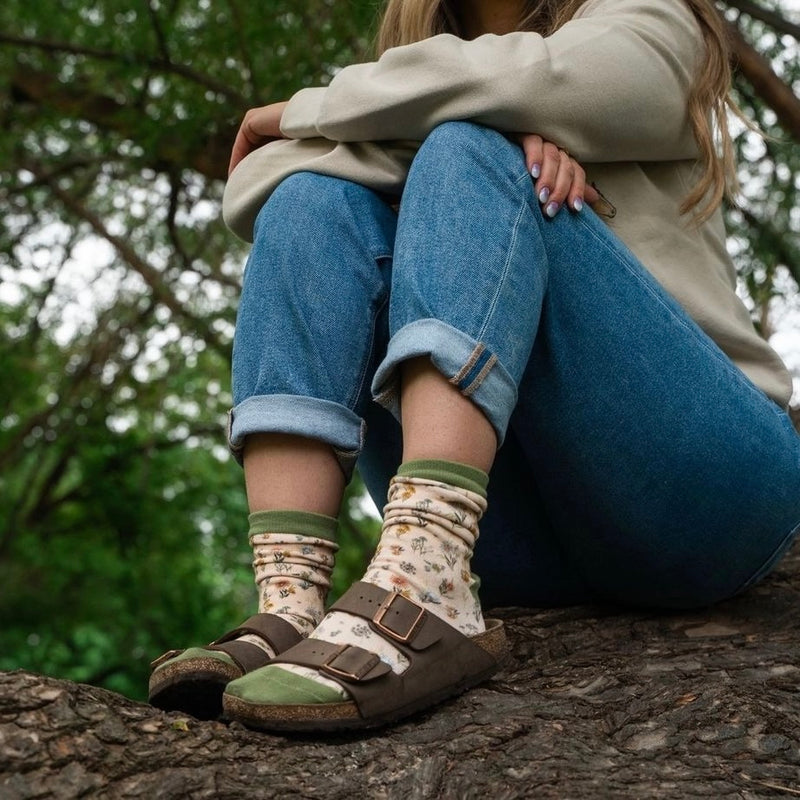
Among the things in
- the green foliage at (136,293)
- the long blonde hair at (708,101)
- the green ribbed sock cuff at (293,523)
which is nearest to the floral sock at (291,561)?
the green ribbed sock cuff at (293,523)

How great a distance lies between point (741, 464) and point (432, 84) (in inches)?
22.3

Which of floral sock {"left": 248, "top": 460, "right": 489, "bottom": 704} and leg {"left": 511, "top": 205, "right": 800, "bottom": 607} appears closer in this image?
floral sock {"left": 248, "top": 460, "right": 489, "bottom": 704}

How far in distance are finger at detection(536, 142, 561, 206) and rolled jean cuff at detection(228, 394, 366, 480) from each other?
0.32 m

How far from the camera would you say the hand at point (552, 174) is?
4.28 feet

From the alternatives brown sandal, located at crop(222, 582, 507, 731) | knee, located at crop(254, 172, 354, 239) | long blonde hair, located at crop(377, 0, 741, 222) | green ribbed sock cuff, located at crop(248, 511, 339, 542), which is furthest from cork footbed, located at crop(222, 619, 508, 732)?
long blonde hair, located at crop(377, 0, 741, 222)

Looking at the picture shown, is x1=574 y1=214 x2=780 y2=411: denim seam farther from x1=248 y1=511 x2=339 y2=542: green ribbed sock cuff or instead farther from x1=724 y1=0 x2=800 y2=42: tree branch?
x1=724 y1=0 x2=800 y2=42: tree branch

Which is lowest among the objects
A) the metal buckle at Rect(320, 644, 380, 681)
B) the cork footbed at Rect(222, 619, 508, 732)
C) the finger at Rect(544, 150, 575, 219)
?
the cork footbed at Rect(222, 619, 508, 732)

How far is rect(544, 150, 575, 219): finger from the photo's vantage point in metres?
1.31

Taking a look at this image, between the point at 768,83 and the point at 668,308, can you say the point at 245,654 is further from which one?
the point at 768,83

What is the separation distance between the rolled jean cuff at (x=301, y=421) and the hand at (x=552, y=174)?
323mm

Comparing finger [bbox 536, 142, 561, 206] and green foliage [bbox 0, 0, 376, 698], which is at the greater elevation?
green foliage [bbox 0, 0, 376, 698]

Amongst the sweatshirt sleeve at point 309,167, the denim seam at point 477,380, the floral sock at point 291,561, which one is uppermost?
the sweatshirt sleeve at point 309,167

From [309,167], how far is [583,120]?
33 centimetres

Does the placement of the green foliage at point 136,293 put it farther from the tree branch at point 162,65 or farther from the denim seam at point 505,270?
the denim seam at point 505,270
